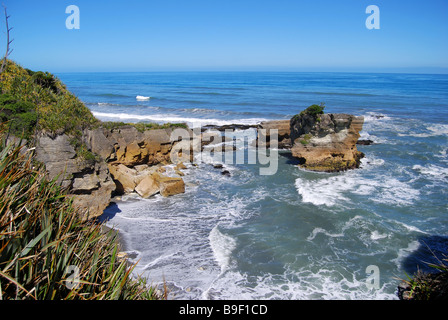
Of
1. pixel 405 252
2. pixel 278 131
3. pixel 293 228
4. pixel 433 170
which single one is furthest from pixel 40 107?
pixel 433 170

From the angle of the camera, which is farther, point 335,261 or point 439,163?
point 439,163

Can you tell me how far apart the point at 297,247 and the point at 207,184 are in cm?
833

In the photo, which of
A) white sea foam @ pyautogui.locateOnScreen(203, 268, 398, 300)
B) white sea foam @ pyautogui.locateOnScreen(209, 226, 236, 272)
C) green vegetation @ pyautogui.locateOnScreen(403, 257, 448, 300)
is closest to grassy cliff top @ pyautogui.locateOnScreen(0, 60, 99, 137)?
white sea foam @ pyautogui.locateOnScreen(209, 226, 236, 272)

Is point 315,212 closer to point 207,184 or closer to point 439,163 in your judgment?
point 207,184

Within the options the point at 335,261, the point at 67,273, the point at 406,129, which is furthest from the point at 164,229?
the point at 406,129

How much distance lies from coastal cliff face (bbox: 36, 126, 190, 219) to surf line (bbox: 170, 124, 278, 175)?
935mm

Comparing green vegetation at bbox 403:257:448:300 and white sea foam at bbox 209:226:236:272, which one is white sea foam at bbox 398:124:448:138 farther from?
green vegetation at bbox 403:257:448:300

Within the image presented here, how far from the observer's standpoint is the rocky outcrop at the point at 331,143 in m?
21.8

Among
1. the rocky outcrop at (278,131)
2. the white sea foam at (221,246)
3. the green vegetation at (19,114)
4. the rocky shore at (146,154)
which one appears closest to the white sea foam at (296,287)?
the white sea foam at (221,246)

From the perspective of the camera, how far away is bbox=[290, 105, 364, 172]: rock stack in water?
858 inches

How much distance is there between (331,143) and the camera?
2211 centimetres

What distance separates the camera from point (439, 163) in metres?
22.7

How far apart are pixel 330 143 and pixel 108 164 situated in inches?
611

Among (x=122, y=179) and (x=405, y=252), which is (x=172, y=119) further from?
(x=405, y=252)
